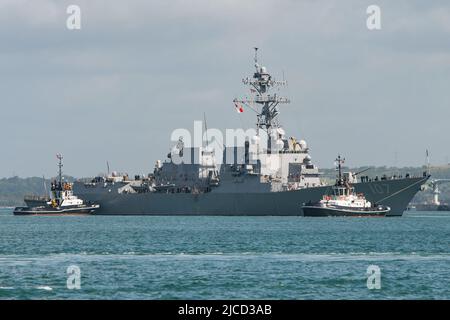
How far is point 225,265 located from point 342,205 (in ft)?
220

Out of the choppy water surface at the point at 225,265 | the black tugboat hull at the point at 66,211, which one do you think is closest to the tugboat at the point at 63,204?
the black tugboat hull at the point at 66,211

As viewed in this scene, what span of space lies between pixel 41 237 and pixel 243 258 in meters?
27.9

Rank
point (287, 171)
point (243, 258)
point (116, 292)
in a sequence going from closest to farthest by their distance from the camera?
1. point (116, 292)
2. point (243, 258)
3. point (287, 171)

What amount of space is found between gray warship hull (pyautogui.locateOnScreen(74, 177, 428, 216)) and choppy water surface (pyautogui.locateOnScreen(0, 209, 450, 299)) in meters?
43.6

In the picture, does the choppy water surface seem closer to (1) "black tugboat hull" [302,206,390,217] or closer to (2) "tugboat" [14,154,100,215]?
(1) "black tugboat hull" [302,206,390,217]

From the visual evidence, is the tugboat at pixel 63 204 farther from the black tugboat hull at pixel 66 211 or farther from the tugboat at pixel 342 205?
the tugboat at pixel 342 205

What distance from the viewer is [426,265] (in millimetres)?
48531

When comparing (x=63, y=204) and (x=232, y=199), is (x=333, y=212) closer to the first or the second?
(x=232, y=199)

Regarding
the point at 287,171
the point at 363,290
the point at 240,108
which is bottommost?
the point at 363,290

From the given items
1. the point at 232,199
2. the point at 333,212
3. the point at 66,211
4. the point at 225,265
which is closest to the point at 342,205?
the point at 333,212

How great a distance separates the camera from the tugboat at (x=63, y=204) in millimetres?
141750

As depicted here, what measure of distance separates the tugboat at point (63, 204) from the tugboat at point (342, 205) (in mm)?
39306
